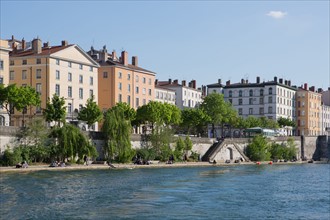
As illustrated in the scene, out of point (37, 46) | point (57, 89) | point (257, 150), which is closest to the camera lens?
point (37, 46)

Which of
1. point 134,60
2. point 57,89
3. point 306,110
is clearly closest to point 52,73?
point 57,89

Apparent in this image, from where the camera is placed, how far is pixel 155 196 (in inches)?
1802

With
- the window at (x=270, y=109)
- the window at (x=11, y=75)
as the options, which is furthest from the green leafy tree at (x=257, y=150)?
the window at (x=11, y=75)

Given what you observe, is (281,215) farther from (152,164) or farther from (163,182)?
(152,164)

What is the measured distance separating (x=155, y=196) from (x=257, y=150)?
208 ft

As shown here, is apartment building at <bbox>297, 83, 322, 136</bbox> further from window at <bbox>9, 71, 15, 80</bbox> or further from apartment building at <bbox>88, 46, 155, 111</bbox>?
window at <bbox>9, 71, 15, 80</bbox>

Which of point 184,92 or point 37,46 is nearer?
point 37,46

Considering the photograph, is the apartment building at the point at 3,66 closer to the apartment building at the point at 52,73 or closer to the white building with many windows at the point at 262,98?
the apartment building at the point at 52,73

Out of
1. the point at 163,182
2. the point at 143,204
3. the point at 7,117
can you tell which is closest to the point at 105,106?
the point at 7,117

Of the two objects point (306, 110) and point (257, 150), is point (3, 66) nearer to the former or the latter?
point (257, 150)

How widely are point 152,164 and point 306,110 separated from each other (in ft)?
259

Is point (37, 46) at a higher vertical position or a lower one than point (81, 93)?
higher

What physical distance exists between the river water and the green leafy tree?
41.3 m

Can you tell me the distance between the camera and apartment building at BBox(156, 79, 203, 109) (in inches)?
5084
